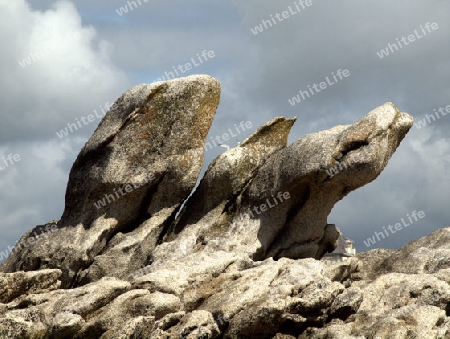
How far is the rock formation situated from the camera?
3180 centimetres

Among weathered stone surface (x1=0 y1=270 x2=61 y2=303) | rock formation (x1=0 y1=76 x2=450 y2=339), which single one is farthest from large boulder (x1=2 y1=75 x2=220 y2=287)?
weathered stone surface (x1=0 y1=270 x2=61 y2=303)

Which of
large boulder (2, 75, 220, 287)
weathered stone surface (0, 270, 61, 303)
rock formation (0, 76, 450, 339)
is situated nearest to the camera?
rock formation (0, 76, 450, 339)

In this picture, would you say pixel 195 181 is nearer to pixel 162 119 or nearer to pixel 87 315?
pixel 162 119

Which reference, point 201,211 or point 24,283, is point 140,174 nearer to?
point 201,211

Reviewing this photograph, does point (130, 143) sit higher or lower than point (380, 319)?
higher

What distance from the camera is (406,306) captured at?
2833 cm

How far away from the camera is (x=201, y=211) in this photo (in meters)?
38.8

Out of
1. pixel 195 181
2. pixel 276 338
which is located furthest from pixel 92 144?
pixel 276 338

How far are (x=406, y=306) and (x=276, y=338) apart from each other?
14.1 ft

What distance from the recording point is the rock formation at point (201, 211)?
104 feet

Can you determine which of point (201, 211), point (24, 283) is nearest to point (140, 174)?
point (201, 211)

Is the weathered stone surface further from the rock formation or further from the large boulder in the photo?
the large boulder

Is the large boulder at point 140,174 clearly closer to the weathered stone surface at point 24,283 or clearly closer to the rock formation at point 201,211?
the rock formation at point 201,211

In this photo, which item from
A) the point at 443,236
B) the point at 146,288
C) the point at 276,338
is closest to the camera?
the point at 276,338
